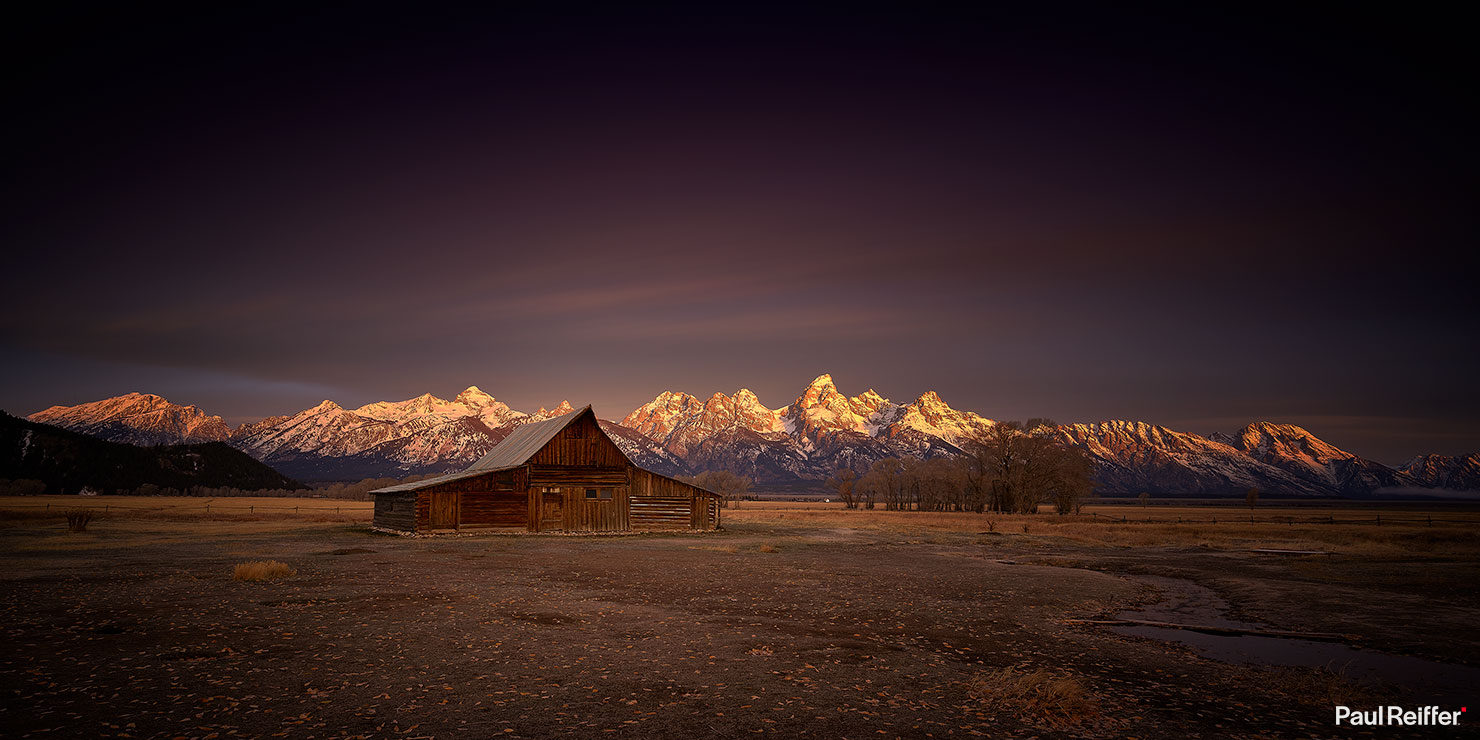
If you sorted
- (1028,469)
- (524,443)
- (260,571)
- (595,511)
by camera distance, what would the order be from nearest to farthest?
(260,571), (595,511), (524,443), (1028,469)

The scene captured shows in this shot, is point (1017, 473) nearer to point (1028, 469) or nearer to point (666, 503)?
point (1028, 469)

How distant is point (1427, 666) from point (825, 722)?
12.6 m

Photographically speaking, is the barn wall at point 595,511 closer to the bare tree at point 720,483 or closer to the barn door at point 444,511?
the barn door at point 444,511

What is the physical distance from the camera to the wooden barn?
4916 centimetres

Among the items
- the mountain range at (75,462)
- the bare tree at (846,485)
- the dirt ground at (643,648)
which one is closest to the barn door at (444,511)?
the dirt ground at (643,648)

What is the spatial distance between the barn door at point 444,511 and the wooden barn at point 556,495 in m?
0.06

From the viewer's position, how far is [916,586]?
24422 millimetres

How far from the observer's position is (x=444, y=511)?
160 ft

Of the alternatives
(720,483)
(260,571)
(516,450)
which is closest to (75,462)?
(720,483)

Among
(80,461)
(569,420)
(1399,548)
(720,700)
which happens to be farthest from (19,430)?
(1399,548)

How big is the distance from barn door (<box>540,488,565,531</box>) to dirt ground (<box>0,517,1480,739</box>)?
69.3ft
